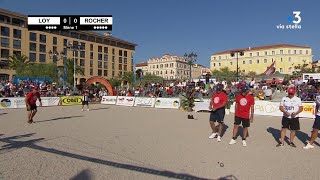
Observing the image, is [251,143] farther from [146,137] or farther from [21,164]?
[21,164]

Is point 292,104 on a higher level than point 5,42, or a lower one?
lower

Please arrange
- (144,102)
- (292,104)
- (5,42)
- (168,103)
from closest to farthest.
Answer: (292,104) → (168,103) → (144,102) → (5,42)

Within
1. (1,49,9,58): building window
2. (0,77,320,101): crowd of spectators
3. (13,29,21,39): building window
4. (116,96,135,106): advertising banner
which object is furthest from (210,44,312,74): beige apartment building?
(116,96,135,106): advertising banner

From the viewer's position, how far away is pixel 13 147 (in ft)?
28.0

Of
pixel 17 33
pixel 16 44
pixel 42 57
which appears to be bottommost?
pixel 42 57

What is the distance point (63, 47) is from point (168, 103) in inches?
2690

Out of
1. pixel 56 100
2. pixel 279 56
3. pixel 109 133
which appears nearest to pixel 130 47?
pixel 279 56

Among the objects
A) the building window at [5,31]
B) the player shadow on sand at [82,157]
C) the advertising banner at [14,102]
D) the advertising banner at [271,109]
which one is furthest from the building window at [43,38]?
the player shadow on sand at [82,157]

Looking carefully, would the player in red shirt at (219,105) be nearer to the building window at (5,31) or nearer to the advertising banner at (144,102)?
the advertising banner at (144,102)

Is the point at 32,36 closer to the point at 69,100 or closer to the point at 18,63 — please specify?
the point at 18,63

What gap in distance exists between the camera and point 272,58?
121 metres

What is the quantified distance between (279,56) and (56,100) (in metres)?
107

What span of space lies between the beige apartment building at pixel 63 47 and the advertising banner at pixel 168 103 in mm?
27026

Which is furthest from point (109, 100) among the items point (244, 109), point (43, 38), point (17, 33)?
point (43, 38)
